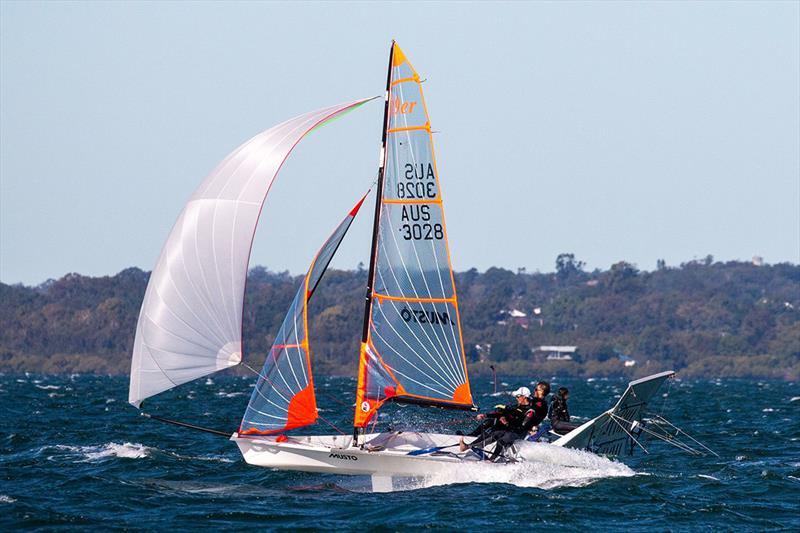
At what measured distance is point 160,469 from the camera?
22312mm

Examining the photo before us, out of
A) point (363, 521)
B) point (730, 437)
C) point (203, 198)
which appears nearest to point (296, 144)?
point (203, 198)

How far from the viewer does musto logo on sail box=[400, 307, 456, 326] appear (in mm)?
20812

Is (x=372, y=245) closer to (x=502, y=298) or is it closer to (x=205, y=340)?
(x=205, y=340)

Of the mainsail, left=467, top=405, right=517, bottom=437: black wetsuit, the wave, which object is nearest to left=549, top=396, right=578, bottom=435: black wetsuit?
left=467, top=405, right=517, bottom=437: black wetsuit

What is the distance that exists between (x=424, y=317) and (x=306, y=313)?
1926 millimetres

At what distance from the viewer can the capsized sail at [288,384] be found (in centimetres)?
2027

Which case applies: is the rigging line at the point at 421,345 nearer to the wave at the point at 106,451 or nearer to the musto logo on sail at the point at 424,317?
the musto logo on sail at the point at 424,317

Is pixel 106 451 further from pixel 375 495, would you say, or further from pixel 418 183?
pixel 418 183

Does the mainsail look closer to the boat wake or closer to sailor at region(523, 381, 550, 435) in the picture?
the boat wake

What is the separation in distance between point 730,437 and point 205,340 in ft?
50.6

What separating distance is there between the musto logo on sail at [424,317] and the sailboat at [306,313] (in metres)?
0.02

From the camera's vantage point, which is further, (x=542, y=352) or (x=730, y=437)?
(x=542, y=352)

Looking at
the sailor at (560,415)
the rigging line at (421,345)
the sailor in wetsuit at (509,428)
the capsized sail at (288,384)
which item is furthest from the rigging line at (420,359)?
the sailor at (560,415)

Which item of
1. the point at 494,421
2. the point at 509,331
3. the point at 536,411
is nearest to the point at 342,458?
the point at 494,421
